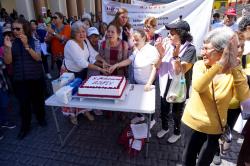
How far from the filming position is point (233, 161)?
294 cm

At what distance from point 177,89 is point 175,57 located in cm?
38

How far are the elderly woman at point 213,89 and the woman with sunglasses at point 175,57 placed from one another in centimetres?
64

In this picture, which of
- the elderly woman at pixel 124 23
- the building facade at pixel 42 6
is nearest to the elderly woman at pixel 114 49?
the elderly woman at pixel 124 23

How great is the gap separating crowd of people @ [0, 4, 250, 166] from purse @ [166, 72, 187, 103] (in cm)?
8

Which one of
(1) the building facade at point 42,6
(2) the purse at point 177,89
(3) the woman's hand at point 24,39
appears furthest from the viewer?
(1) the building facade at point 42,6

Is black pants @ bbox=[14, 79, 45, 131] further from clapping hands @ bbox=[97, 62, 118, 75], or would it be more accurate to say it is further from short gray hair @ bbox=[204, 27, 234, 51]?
short gray hair @ bbox=[204, 27, 234, 51]

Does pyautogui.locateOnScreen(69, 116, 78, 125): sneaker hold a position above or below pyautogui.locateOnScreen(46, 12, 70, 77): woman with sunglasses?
below

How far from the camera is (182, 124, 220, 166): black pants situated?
2.04 meters

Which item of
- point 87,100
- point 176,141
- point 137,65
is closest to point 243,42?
point 137,65

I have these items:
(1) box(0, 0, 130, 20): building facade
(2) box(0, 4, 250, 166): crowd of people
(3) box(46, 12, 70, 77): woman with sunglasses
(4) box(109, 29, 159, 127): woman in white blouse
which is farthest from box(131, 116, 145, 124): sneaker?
(1) box(0, 0, 130, 20): building facade

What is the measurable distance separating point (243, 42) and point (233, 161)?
60.0 inches

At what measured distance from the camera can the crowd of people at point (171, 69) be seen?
1.84 m

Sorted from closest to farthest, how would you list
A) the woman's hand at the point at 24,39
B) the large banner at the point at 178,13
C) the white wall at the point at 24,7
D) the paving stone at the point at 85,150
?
the paving stone at the point at 85,150
the woman's hand at the point at 24,39
the large banner at the point at 178,13
the white wall at the point at 24,7

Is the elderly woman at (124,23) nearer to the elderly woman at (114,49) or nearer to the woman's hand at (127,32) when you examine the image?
the woman's hand at (127,32)
